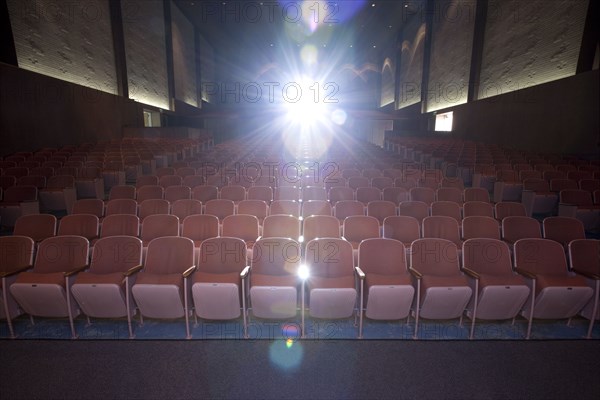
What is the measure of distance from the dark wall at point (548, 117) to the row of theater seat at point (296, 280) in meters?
7.31

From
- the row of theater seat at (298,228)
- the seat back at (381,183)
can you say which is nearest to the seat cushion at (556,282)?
the row of theater seat at (298,228)

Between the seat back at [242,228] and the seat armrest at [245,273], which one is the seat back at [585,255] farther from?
→ the seat back at [242,228]

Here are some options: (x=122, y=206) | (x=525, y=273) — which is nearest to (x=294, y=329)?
(x=525, y=273)

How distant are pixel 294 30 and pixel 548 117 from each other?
14.9 meters

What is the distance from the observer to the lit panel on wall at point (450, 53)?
14.2 metres

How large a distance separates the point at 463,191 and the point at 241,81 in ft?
81.4

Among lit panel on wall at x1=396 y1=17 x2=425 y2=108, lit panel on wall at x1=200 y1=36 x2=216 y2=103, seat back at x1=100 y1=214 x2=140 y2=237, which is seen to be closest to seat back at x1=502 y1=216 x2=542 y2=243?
seat back at x1=100 y1=214 x2=140 y2=237

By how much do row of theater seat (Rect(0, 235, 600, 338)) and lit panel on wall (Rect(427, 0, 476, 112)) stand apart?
1353 cm

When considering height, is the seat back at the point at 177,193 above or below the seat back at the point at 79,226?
above

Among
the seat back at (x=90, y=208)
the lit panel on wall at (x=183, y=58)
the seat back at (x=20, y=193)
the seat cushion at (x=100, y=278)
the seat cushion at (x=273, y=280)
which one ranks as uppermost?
the lit panel on wall at (x=183, y=58)

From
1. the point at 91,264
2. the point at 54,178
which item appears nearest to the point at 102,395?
the point at 91,264

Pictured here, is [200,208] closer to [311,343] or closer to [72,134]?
[311,343]

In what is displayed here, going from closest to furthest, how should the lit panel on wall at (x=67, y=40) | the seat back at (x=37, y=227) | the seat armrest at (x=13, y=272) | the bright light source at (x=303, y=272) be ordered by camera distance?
the seat armrest at (x=13, y=272) < the bright light source at (x=303, y=272) < the seat back at (x=37, y=227) < the lit panel on wall at (x=67, y=40)

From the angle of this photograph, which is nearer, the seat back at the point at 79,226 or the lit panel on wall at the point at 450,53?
the seat back at the point at 79,226
